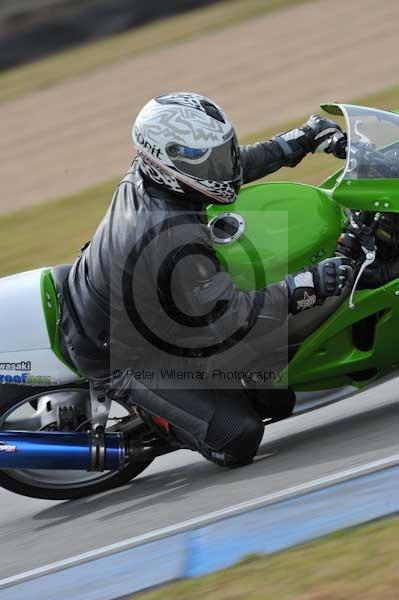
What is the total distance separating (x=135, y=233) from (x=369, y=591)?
181 centimetres

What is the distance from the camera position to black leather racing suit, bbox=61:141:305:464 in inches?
172

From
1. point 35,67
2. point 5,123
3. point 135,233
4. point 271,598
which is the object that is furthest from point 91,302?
point 35,67

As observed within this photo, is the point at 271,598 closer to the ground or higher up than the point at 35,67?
higher up

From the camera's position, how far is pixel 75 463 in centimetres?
479

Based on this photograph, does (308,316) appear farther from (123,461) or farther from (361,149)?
(123,461)

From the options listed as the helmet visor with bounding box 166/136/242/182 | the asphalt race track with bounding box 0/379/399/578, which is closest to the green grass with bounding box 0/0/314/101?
the asphalt race track with bounding box 0/379/399/578

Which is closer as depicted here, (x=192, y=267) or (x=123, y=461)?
(x=192, y=267)

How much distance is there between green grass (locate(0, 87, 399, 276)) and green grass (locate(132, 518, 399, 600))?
20.0 ft

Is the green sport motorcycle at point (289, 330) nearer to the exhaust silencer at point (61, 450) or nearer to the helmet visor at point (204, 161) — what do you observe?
the exhaust silencer at point (61, 450)

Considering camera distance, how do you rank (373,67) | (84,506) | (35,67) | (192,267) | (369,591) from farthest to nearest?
(35,67)
(373,67)
(84,506)
(192,267)
(369,591)

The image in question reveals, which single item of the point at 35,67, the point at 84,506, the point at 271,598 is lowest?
the point at 35,67

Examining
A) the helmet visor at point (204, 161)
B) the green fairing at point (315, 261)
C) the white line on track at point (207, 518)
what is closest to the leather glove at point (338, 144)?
the green fairing at point (315, 261)

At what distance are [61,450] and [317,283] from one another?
139 centimetres

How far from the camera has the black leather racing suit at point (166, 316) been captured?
436 centimetres
